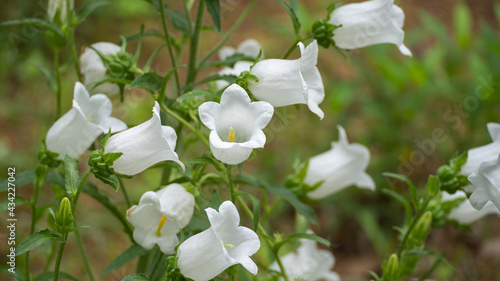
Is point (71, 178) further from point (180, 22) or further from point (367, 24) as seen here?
point (367, 24)

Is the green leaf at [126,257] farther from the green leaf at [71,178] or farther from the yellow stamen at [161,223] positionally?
the green leaf at [71,178]

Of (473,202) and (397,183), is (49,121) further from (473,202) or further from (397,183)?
(473,202)

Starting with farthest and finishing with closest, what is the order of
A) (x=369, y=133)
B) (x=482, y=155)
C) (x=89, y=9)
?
1. (x=369, y=133)
2. (x=89, y=9)
3. (x=482, y=155)

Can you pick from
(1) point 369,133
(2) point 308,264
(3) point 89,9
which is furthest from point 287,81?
(1) point 369,133

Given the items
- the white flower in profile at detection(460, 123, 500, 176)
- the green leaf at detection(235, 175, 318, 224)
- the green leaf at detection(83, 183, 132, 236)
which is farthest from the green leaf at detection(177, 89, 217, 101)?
the white flower in profile at detection(460, 123, 500, 176)

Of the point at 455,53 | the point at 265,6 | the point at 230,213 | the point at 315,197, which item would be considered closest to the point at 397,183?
the point at 455,53

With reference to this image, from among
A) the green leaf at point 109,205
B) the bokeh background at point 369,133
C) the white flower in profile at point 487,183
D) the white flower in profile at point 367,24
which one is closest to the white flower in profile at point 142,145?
the green leaf at point 109,205

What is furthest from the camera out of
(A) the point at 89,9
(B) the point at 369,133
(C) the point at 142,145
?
(B) the point at 369,133
